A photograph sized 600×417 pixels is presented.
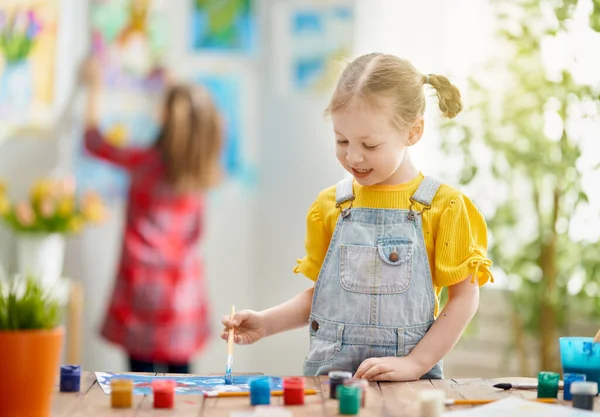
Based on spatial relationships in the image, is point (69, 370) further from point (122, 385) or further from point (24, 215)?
point (24, 215)

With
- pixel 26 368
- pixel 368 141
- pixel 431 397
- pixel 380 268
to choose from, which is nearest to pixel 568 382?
pixel 431 397

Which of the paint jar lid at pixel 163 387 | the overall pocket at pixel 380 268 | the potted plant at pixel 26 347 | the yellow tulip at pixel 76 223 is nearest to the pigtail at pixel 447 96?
the overall pocket at pixel 380 268

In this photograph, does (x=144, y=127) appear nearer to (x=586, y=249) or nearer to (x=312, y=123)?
(x=312, y=123)

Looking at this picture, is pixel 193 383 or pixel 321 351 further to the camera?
pixel 321 351

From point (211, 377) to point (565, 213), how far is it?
1.87 meters

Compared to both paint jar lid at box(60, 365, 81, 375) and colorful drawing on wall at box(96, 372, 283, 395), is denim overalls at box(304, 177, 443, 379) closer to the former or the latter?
colorful drawing on wall at box(96, 372, 283, 395)

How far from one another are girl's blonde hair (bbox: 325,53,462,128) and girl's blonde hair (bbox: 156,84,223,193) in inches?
76.0

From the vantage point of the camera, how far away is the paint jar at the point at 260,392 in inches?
46.4

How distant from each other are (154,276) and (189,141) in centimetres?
56

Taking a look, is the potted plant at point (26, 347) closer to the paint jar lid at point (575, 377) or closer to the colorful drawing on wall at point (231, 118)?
the paint jar lid at point (575, 377)

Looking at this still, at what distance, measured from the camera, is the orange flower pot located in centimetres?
99

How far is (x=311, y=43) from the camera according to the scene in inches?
145

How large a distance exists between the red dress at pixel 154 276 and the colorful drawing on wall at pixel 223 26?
25.6 inches

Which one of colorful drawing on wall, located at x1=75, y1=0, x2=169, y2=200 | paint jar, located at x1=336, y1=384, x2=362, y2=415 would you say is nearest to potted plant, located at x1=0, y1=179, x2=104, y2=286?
colorful drawing on wall, located at x1=75, y1=0, x2=169, y2=200
